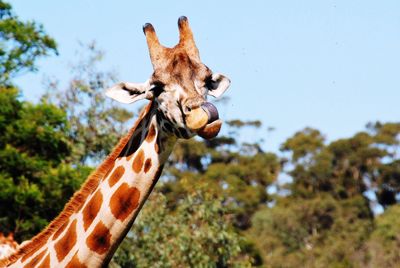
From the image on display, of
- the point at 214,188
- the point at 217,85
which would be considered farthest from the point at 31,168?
the point at 214,188

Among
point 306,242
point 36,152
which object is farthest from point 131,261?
point 306,242

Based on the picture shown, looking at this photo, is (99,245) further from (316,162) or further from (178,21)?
(316,162)

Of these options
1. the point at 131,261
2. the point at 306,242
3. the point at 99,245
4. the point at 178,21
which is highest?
the point at 306,242

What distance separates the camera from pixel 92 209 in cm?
767

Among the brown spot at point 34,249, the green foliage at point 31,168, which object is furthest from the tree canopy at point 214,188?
the brown spot at point 34,249

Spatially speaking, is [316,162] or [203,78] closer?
[203,78]

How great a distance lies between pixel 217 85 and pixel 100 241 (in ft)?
5.35

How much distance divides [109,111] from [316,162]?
60.5 metres

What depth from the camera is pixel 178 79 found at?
7582 mm

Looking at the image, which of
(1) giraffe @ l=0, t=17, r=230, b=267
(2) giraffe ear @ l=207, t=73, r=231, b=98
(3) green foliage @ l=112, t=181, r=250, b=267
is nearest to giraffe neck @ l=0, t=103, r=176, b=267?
(1) giraffe @ l=0, t=17, r=230, b=267

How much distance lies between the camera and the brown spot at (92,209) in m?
7.62

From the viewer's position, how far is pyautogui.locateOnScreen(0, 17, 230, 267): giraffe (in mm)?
7457

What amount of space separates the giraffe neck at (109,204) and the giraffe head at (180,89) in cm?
20

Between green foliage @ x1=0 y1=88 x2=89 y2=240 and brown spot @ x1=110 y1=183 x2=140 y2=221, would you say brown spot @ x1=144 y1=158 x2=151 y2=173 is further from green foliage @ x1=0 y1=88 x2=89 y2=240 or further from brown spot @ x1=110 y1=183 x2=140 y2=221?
green foliage @ x1=0 y1=88 x2=89 y2=240
